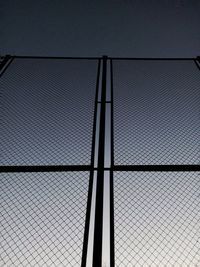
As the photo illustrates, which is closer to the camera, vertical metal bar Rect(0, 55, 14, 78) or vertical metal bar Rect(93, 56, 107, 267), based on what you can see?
vertical metal bar Rect(93, 56, 107, 267)

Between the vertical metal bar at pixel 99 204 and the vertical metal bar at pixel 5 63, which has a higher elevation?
the vertical metal bar at pixel 5 63

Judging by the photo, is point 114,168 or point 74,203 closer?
point 74,203

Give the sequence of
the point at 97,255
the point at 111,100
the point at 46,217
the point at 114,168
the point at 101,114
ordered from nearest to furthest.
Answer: the point at 97,255 → the point at 46,217 → the point at 114,168 → the point at 101,114 → the point at 111,100

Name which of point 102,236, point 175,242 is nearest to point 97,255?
point 102,236

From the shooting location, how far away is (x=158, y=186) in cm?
258

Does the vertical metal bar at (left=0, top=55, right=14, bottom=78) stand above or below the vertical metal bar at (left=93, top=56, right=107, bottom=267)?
above

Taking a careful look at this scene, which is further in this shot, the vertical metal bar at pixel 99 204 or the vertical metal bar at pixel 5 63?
the vertical metal bar at pixel 5 63

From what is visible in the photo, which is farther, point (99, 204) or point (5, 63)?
point (5, 63)

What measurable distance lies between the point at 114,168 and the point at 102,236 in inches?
27.1

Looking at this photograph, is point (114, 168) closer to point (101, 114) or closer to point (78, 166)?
point (78, 166)

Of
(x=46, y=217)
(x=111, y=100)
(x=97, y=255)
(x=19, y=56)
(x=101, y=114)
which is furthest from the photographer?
(x=19, y=56)

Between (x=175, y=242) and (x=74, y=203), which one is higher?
(x=74, y=203)

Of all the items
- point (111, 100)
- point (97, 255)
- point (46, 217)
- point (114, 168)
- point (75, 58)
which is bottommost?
point (97, 255)

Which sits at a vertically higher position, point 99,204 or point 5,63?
point 5,63
